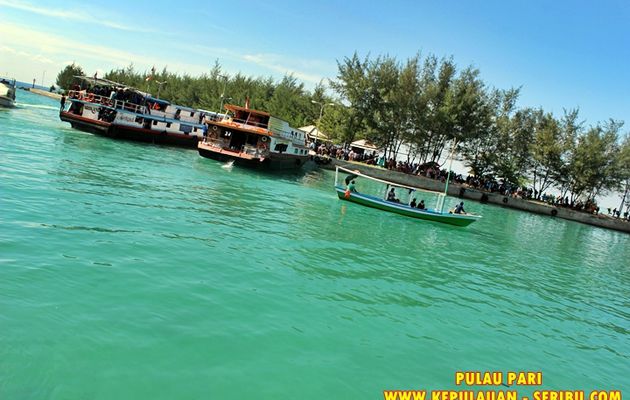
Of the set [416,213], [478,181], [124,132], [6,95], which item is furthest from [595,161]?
[6,95]

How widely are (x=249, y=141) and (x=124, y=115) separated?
1212cm

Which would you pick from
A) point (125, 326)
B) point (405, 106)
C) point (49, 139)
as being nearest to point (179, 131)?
point (49, 139)

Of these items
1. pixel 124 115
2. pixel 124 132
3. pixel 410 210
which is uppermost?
pixel 124 115

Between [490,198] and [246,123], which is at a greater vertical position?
[246,123]

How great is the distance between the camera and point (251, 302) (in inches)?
386

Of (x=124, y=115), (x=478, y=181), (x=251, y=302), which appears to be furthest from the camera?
(x=478, y=181)

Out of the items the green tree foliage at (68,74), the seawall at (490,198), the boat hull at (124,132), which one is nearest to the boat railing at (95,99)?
the boat hull at (124,132)

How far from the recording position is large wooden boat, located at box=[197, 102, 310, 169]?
3544 cm

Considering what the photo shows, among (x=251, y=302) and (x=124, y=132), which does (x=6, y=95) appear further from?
(x=251, y=302)

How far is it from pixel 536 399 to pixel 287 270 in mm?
6640

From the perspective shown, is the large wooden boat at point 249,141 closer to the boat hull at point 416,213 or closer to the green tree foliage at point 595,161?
the boat hull at point 416,213

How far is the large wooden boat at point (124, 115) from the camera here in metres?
38.7

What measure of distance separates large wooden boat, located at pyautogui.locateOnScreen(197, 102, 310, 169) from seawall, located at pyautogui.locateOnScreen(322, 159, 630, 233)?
46.1 ft

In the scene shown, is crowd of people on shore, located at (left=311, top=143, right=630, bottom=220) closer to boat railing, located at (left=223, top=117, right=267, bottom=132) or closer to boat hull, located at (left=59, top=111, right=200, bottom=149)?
boat hull, located at (left=59, top=111, right=200, bottom=149)
